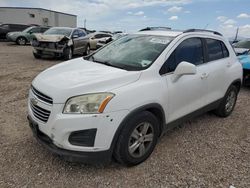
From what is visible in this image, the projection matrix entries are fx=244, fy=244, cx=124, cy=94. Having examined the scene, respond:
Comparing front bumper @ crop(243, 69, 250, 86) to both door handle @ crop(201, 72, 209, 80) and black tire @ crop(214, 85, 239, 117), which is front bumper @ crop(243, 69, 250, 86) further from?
door handle @ crop(201, 72, 209, 80)

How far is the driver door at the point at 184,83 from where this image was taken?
129 inches

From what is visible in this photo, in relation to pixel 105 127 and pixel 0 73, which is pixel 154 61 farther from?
pixel 0 73

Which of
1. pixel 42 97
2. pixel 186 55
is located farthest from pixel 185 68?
pixel 42 97

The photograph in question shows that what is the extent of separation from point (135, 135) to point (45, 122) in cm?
107

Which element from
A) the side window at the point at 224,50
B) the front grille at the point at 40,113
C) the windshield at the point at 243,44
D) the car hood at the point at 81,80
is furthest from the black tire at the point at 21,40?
the front grille at the point at 40,113

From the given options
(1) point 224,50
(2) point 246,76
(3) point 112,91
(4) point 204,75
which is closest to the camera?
(3) point 112,91

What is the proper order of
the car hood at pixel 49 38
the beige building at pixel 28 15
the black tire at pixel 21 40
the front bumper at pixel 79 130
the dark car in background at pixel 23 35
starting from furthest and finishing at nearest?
the beige building at pixel 28 15 < the black tire at pixel 21 40 < the dark car in background at pixel 23 35 < the car hood at pixel 49 38 < the front bumper at pixel 79 130

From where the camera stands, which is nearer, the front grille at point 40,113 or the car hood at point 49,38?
the front grille at point 40,113

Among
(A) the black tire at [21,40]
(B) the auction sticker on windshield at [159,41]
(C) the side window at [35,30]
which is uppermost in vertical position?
(B) the auction sticker on windshield at [159,41]

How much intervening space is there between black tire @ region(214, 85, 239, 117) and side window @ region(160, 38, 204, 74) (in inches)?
→ 46.5

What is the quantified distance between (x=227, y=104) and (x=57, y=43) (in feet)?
27.2

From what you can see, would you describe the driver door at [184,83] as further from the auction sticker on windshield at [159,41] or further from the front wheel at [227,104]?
the front wheel at [227,104]

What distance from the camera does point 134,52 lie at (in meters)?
3.62

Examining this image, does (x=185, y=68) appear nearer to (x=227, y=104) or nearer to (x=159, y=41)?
(x=159, y=41)
